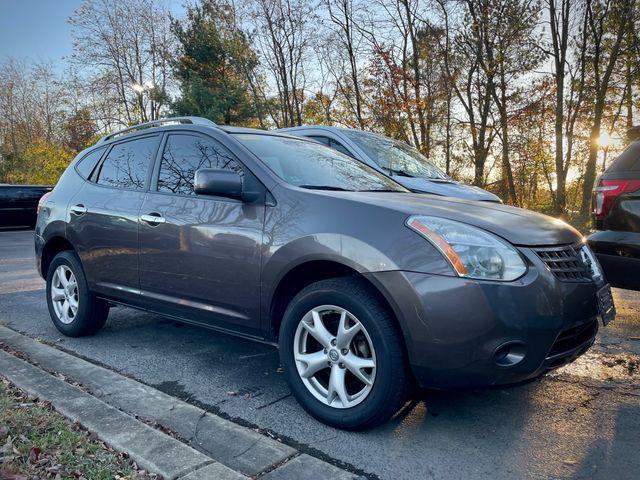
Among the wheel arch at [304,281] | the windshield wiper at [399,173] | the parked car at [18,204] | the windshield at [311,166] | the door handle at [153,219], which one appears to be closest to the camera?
the wheel arch at [304,281]

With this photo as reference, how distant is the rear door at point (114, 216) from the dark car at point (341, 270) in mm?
19

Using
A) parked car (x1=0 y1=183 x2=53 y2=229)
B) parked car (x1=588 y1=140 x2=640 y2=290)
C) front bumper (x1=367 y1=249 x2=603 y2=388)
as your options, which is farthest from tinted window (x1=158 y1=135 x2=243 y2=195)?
parked car (x1=0 y1=183 x2=53 y2=229)

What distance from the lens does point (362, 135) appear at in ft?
23.5

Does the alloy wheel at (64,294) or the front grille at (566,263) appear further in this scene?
the alloy wheel at (64,294)

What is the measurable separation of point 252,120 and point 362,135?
19284 mm

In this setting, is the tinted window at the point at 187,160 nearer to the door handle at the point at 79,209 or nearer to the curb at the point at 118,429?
the door handle at the point at 79,209

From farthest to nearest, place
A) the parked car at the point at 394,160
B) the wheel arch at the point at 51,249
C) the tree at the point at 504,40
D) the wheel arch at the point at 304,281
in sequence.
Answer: the tree at the point at 504,40 → the parked car at the point at 394,160 → the wheel arch at the point at 51,249 → the wheel arch at the point at 304,281

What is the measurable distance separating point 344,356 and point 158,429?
970 millimetres

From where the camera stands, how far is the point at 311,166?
3305mm

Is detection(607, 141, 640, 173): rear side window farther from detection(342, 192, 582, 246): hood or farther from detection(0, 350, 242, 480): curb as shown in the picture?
detection(0, 350, 242, 480): curb

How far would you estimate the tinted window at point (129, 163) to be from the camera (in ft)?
12.3

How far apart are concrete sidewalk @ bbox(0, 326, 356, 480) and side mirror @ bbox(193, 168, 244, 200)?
119 centimetres

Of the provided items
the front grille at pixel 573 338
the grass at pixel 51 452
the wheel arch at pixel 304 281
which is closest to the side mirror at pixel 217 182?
the wheel arch at pixel 304 281

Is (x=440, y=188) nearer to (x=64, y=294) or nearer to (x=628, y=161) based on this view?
(x=628, y=161)
